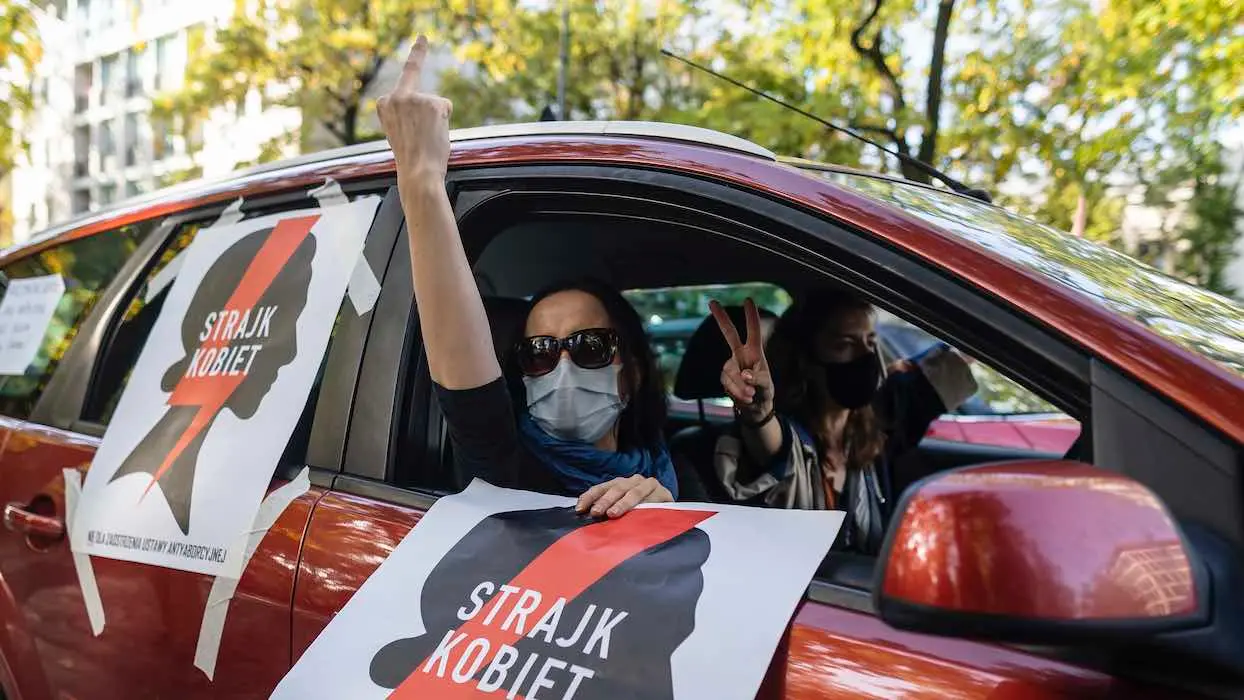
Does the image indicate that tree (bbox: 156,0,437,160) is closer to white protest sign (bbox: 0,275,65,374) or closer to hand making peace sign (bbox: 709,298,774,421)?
white protest sign (bbox: 0,275,65,374)

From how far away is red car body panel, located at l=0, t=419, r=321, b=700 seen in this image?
5.32ft

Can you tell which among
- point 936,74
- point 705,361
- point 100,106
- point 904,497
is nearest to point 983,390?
point 705,361

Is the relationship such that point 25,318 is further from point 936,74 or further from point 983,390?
Result: point 936,74

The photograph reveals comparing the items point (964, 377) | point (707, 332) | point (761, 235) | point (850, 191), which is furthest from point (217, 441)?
point (964, 377)

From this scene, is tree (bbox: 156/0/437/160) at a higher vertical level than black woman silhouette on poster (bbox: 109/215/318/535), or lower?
higher

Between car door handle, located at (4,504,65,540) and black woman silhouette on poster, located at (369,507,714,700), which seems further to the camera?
car door handle, located at (4,504,65,540)

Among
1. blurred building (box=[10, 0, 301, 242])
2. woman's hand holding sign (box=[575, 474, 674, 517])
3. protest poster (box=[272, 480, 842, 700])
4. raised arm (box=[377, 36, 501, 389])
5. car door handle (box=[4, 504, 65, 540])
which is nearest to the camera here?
protest poster (box=[272, 480, 842, 700])

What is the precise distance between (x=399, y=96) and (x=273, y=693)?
0.97 meters

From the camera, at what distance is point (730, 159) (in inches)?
59.2

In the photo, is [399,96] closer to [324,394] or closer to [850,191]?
[324,394]

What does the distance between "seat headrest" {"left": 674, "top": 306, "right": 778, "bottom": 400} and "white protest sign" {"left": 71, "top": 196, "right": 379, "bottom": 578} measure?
1.27 m

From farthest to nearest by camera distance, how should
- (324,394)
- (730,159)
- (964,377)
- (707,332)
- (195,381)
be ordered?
1. (964,377)
2. (707,332)
3. (195,381)
4. (324,394)
5. (730,159)

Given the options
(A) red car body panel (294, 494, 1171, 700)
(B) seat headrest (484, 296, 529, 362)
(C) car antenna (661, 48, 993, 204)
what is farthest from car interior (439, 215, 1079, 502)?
(A) red car body panel (294, 494, 1171, 700)

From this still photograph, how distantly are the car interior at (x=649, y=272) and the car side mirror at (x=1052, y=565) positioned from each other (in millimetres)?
1445
